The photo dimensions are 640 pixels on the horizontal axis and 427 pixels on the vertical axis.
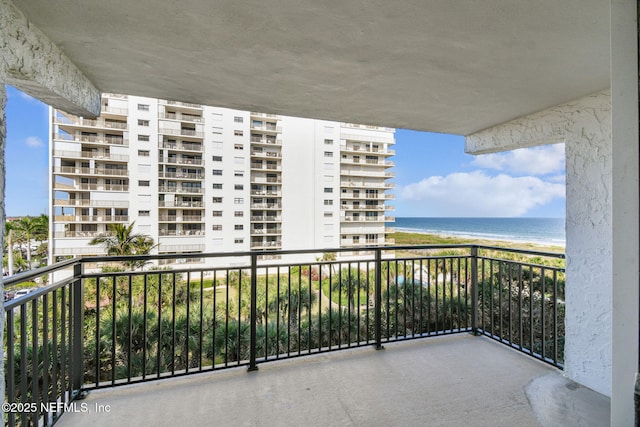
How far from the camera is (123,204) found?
26297mm

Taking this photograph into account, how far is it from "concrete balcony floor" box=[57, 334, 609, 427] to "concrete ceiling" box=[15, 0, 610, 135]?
2.23 meters

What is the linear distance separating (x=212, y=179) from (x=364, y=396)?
29289 millimetres

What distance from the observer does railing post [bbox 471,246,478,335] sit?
330cm

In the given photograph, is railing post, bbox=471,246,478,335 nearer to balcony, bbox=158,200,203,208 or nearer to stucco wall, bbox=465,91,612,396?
stucco wall, bbox=465,91,612,396

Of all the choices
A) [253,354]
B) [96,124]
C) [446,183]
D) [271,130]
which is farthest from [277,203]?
[253,354]

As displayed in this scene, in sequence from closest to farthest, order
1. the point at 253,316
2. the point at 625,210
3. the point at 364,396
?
the point at 625,210 → the point at 364,396 → the point at 253,316

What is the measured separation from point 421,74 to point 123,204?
1196 inches

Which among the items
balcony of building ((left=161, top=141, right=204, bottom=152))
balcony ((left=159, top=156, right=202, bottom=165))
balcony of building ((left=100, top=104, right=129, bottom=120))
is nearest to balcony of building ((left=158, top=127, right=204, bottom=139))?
balcony of building ((left=161, top=141, right=204, bottom=152))

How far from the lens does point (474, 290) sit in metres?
3.36

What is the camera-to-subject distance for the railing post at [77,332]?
6.83ft

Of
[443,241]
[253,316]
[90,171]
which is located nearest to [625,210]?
[253,316]

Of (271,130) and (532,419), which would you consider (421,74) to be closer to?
(532,419)

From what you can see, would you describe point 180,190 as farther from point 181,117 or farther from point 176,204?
point 181,117

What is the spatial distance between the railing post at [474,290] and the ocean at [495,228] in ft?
93.1
